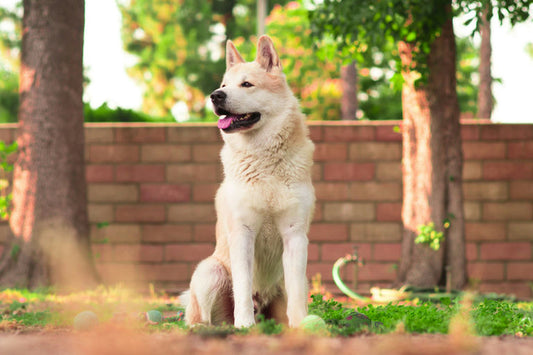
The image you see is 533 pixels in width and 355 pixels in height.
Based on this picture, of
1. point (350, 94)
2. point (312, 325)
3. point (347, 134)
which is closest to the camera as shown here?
point (312, 325)

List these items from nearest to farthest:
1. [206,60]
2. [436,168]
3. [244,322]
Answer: [244,322] → [436,168] → [206,60]

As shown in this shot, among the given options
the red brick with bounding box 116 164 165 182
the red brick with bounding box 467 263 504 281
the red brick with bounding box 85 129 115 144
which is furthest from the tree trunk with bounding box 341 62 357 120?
the red brick with bounding box 85 129 115 144

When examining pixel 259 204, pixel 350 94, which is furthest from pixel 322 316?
pixel 350 94

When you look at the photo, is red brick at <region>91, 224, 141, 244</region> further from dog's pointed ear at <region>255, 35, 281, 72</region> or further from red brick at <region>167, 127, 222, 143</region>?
dog's pointed ear at <region>255, 35, 281, 72</region>

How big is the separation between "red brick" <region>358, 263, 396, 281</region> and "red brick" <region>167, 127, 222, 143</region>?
7.73 feet

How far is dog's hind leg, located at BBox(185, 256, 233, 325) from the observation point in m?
3.74

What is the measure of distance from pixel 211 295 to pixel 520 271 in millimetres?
4818

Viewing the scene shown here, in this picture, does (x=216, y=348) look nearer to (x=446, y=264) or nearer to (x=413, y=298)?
(x=413, y=298)

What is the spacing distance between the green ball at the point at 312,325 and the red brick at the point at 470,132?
15.0 ft

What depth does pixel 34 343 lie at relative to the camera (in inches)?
107

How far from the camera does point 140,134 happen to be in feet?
23.3

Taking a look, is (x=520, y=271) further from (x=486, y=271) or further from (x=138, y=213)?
(x=138, y=213)

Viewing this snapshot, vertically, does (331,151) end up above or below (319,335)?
above

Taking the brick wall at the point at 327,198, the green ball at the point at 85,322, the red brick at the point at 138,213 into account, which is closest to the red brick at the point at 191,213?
the brick wall at the point at 327,198
